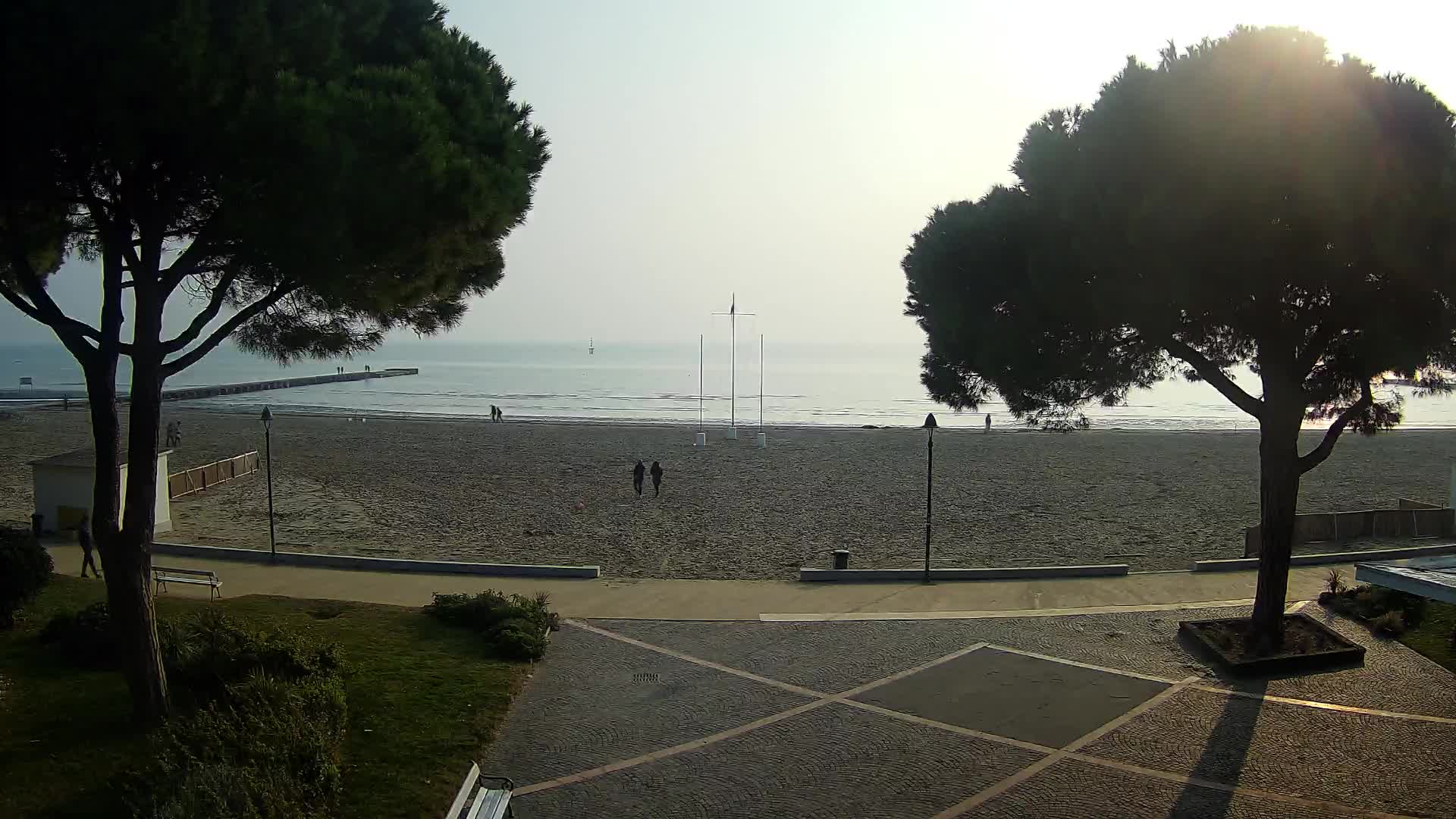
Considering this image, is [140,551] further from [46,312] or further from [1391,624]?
[1391,624]

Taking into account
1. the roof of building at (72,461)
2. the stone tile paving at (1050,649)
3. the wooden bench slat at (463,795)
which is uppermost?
the roof of building at (72,461)

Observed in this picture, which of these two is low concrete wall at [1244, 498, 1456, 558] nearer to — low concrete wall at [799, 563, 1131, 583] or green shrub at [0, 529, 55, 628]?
low concrete wall at [799, 563, 1131, 583]

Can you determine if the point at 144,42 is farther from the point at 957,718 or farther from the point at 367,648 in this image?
the point at 957,718

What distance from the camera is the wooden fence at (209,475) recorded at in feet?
88.4

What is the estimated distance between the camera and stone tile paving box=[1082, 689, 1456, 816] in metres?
8.26

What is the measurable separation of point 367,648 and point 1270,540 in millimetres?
11808

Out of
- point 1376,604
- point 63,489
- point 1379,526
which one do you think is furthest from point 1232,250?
point 63,489

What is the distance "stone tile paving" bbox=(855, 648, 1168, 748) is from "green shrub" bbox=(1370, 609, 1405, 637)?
445 centimetres

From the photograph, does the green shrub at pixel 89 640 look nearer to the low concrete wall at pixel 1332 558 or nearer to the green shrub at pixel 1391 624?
the green shrub at pixel 1391 624

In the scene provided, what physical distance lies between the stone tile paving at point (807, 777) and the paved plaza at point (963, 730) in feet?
0.08

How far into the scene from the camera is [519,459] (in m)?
37.7

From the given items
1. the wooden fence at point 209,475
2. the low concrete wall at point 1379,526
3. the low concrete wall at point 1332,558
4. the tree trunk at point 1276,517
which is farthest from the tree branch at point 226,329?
the low concrete wall at point 1379,526

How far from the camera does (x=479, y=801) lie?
714 centimetres

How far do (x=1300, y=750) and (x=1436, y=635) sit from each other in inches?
216
